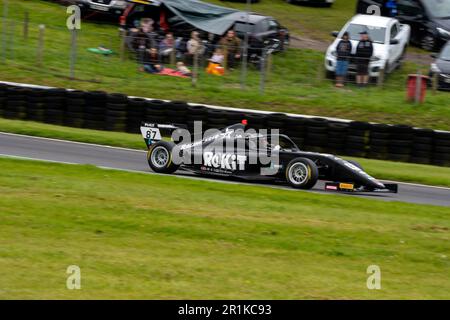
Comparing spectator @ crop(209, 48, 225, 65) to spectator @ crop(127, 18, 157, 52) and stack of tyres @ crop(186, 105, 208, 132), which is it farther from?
stack of tyres @ crop(186, 105, 208, 132)

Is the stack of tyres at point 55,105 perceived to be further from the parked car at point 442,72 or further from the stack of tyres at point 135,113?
the parked car at point 442,72

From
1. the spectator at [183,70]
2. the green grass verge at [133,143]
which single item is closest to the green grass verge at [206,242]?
the green grass verge at [133,143]

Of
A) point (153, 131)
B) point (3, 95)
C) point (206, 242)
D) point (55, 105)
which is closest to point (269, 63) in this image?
point (55, 105)

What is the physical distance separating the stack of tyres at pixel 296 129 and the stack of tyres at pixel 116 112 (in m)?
3.75

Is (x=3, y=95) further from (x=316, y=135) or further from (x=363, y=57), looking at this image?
(x=363, y=57)

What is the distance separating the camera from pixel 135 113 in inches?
759

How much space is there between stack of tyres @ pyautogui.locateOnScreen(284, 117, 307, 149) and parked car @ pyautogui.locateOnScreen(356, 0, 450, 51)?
30.4ft

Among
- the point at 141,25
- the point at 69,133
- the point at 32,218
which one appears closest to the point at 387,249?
the point at 32,218

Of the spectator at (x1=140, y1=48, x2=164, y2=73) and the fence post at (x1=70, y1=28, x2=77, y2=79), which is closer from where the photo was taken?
the spectator at (x1=140, y1=48, x2=164, y2=73)

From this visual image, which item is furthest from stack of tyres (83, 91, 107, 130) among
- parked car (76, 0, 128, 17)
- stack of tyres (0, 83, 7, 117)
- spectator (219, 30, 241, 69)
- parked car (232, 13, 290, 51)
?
parked car (76, 0, 128, 17)

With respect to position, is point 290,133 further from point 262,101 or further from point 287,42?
point 287,42

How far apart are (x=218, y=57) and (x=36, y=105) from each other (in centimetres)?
480

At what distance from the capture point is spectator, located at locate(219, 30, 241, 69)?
21.4 m

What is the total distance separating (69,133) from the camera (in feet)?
60.8
